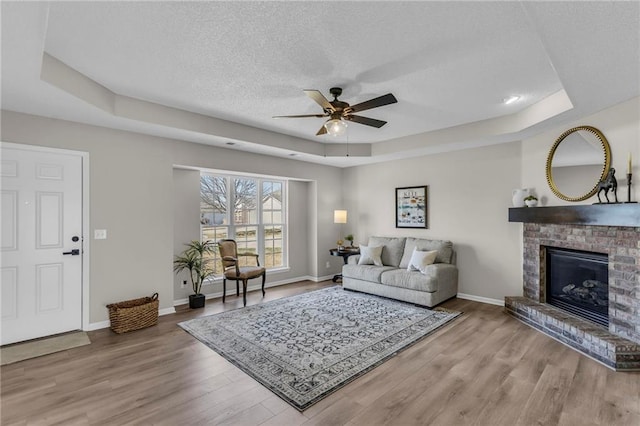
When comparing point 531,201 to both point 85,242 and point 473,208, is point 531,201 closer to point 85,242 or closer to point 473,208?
point 473,208

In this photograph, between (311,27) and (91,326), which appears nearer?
(311,27)

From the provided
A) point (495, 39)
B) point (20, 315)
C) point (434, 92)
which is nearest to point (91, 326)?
point (20, 315)

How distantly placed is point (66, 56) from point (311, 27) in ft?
6.85

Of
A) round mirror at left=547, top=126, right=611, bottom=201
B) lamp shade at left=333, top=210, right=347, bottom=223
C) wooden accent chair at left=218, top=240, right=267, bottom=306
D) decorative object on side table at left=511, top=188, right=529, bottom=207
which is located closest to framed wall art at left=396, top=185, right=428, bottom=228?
lamp shade at left=333, top=210, right=347, bottom=223

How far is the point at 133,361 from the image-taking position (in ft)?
9.68

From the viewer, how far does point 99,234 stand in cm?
381

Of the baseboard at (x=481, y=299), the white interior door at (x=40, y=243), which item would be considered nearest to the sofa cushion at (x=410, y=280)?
the baseboard at (x=481, y=299)

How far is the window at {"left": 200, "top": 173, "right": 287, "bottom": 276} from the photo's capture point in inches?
212

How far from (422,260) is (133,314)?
160 inches

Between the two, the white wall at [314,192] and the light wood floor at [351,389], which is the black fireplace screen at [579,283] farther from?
the light wood floor at [351,389]

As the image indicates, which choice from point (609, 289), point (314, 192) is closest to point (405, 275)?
point (609, 289)

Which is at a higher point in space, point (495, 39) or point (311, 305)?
point (495, 39)

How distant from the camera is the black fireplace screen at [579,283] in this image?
11.2 feet

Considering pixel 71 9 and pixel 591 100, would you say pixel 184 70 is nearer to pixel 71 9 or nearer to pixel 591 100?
pixel 71 9
